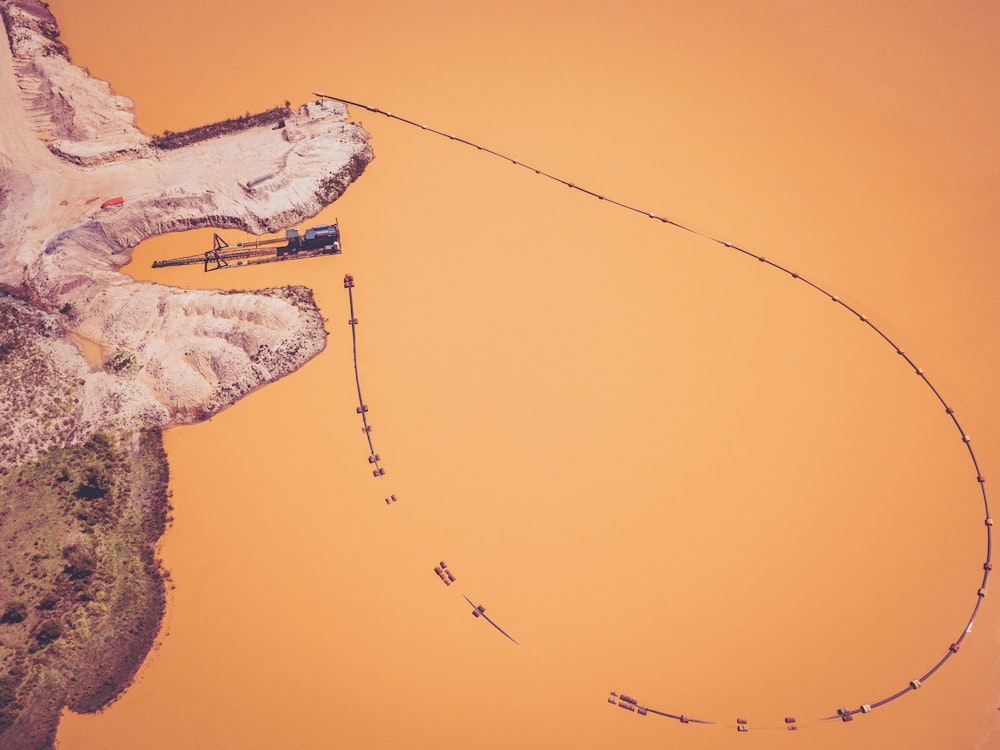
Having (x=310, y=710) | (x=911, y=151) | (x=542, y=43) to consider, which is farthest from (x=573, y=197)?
(x=310, y=710)

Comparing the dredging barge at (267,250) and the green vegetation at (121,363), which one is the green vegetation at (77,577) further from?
the dredging barge at (267,250)

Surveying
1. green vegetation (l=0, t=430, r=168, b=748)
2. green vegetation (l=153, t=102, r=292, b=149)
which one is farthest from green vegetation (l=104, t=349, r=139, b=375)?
green vegetation (l=153, t=102, r=292, b=149)

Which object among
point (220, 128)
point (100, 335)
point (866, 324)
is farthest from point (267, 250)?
point (866, 324)

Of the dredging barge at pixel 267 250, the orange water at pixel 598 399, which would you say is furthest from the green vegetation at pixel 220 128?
the dredging barge at pixel 267 250

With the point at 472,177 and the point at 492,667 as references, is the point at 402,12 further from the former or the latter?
the point at 492,667

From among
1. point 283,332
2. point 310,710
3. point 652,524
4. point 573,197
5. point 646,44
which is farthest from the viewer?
point 646,44

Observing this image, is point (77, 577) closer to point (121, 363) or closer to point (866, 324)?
point (121, 363)
